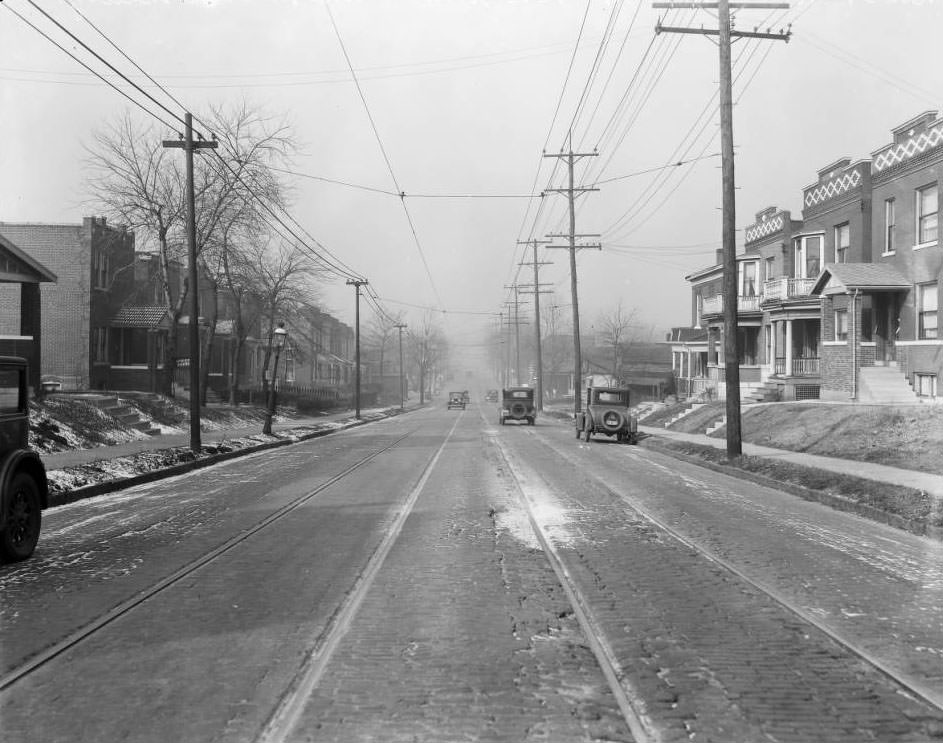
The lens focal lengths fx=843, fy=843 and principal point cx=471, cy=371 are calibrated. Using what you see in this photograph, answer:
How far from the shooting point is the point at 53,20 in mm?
11617

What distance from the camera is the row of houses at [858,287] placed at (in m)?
24.7

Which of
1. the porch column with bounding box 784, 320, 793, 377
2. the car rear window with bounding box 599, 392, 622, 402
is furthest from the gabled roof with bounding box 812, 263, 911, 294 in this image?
the car rear window with bounding box 599, 392, 622, 402

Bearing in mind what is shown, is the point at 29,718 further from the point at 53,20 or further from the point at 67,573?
the point at 53,20

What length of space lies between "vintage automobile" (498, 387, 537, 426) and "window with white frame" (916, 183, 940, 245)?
2022cm

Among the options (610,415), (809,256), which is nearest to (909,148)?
(809,256)

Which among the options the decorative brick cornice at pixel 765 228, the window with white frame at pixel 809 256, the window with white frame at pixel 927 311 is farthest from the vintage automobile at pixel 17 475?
the decorative brick cornice at pixel 765 228

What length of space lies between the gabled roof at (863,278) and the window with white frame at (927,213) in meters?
1.28

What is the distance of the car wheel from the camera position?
751 cm

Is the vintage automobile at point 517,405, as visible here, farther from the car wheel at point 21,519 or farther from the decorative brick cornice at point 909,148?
the car wheel at point 21,519

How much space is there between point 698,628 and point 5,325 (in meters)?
31.8

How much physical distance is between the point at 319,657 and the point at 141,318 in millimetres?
35558

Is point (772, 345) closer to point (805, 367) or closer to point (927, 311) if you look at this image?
point (805, 367)

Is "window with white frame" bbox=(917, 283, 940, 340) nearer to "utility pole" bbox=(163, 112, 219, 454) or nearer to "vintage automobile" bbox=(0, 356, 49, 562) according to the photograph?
"utility pole" bbox=(163, 112, 219, 454)

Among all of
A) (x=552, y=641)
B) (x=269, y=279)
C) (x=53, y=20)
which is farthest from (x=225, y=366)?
(x=552, y=641)
